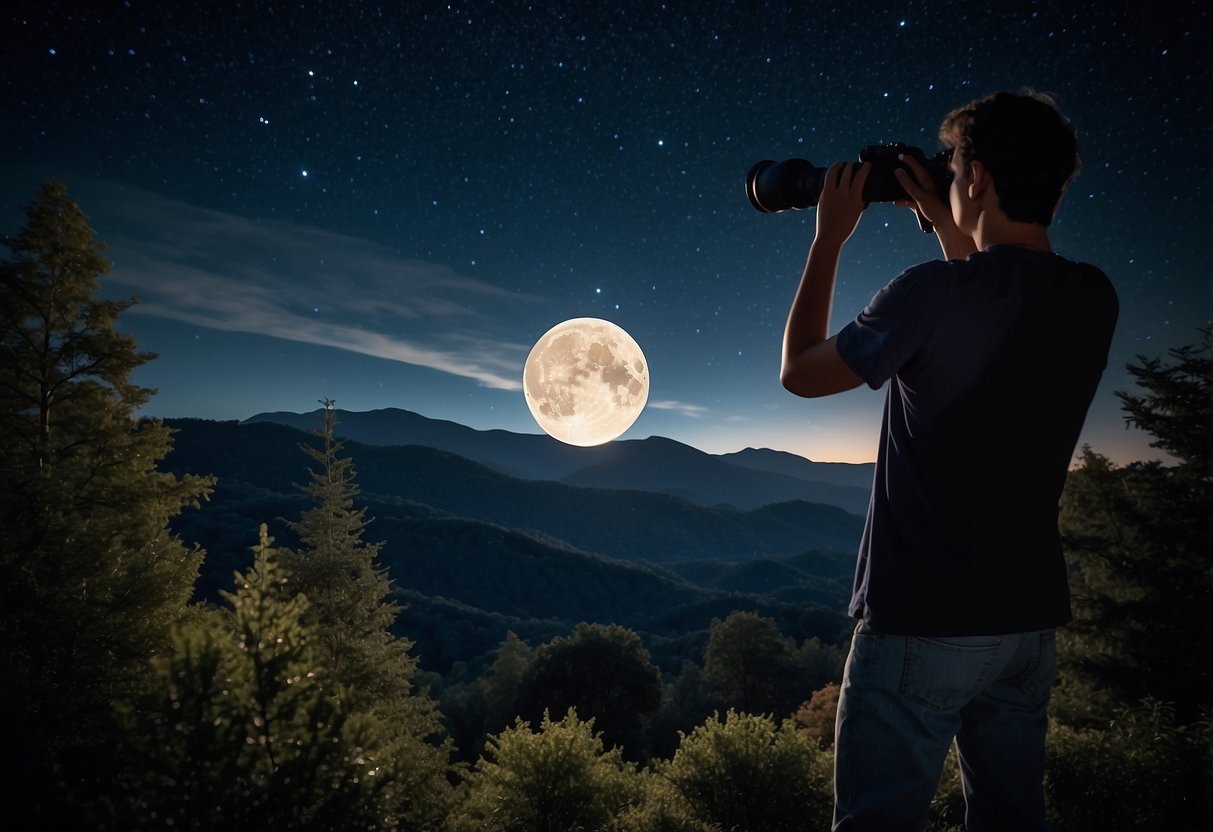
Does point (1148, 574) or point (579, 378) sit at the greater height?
point (579, 378)

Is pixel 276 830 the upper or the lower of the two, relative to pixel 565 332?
lower

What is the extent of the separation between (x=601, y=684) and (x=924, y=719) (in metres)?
35.3

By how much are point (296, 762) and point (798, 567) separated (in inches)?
5692

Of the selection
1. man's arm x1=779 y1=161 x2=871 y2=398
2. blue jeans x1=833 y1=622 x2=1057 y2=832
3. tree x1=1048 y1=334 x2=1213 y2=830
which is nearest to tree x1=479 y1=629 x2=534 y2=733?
tree x1=1048 y1=334 x2=1213 y2=830

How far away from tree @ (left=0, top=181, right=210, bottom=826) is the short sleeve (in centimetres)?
992

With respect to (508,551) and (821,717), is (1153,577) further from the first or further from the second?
(508,551)

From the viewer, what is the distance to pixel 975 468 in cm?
126

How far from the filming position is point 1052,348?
4.05 ft

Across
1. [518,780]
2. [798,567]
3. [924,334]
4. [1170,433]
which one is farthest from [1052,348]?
[798,567]

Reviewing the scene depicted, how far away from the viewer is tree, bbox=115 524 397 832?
5.88ft

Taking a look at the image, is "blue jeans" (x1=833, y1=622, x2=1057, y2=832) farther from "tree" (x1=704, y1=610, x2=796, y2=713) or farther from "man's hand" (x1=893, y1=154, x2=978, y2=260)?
"tree" (x1=704, y1=610, x2=796, y2=713)

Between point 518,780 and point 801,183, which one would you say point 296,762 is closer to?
point 801,183

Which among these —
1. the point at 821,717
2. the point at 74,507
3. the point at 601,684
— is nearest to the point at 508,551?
the point at 601,684

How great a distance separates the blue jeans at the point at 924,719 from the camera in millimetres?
→ 1247
